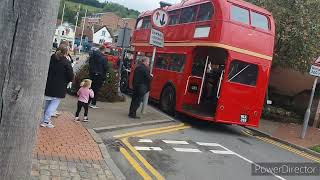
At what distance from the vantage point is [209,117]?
1441 cm

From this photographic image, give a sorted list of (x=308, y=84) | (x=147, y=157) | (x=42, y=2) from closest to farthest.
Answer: (x=42, y=2) < (x=147, y=157) < (x=308, y=84)

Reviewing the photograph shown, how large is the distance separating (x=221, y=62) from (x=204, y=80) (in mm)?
818

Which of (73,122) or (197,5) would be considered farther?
(197,5)

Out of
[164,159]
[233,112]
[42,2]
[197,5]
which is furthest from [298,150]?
[42,2]

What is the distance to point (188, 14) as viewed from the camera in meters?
16.5

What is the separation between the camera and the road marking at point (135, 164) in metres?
7.81

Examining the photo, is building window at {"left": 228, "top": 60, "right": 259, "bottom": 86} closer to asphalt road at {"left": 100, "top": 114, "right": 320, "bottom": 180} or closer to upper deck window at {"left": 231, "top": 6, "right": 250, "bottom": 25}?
upper deck window at {"left": 231, "top": 6, "right": 250, "bottom": 25}

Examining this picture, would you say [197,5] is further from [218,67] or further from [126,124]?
[126,124]

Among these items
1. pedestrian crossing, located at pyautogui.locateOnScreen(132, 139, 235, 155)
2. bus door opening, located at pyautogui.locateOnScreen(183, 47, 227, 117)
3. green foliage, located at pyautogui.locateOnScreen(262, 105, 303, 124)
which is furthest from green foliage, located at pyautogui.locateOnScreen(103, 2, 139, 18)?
pedestrian crossing, located at pyautogui.locateOnScreen(132, 139, 235, 155)

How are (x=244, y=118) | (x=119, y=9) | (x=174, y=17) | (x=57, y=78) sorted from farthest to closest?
(x=119, y=9)
(x=174, y=17)
(x=244, y=118)
(x=57, y=78)

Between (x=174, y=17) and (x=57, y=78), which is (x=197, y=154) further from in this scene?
(x=174, y=17)

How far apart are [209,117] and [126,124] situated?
10.2 ft

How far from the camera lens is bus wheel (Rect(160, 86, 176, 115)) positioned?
16.1m

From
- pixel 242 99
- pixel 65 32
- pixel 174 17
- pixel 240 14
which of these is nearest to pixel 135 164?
pixel 242 99
